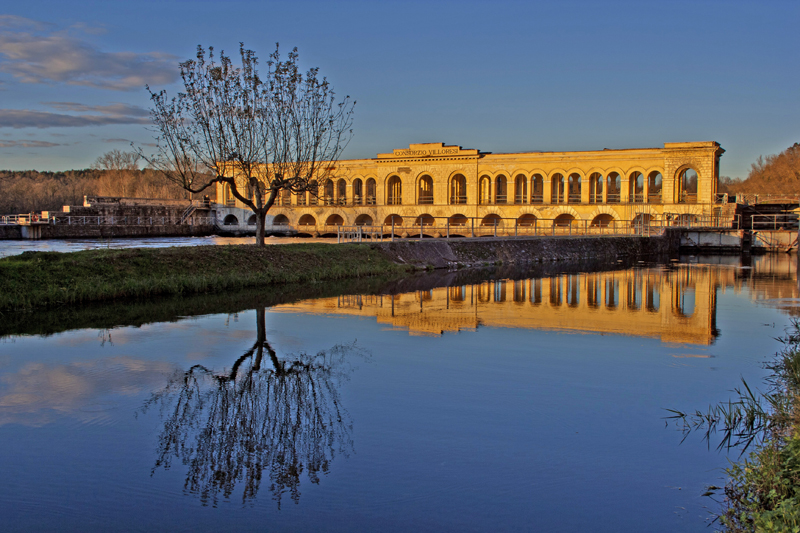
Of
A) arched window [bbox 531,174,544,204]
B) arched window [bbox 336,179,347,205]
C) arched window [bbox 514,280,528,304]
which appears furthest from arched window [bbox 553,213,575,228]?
arched window [bbox 514,280,528,304]

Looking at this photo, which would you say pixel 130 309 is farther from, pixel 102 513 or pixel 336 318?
pixel 102 513

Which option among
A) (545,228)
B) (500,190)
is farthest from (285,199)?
(545,228)

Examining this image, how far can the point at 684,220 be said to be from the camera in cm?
4212

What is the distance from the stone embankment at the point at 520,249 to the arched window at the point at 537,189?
58.5ft

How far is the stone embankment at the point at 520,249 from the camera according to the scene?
21.2m

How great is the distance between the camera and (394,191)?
189 feet

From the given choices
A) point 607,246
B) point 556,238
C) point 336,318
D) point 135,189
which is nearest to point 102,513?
point 336,318

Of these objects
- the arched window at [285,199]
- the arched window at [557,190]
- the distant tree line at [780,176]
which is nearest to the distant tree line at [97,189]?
the arched window at [285,199]

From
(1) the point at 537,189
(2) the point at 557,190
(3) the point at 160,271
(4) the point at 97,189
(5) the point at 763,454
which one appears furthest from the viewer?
(4) the point at 97,189

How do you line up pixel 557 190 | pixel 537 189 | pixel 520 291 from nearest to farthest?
pixel 520 291 < pixel 557 190 < pixel 537 189

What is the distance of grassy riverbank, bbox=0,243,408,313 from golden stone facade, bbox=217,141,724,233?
2645 centimetres

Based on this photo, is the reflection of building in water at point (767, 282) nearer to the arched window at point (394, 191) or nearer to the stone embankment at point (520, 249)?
the stone embankment at point (520, 249)

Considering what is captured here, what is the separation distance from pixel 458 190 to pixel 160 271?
4325 centimetres

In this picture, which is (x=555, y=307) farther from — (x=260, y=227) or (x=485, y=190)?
(x=485, y=190)
